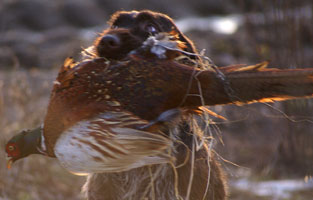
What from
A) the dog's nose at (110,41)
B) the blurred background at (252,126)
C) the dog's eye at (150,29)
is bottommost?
the blurred background at (252,126)

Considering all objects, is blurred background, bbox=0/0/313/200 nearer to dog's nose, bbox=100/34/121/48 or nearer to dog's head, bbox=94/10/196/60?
dog's head, bbox=94/10/196/60

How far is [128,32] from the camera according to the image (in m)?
1.82

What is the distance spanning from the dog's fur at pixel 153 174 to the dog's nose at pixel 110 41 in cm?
5

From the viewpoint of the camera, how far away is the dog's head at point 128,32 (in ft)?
5.76

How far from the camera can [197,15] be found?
12570 millimetres

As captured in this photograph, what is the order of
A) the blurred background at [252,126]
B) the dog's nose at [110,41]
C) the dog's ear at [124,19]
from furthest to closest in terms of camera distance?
the blurred background at [252,126] → the dog's ear at [124,19] → the dog's nose at [110,41]

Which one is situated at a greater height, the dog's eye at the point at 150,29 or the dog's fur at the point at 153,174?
the dog's eye at the point at 150,29

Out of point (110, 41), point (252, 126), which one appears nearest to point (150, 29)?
point (110, 41)

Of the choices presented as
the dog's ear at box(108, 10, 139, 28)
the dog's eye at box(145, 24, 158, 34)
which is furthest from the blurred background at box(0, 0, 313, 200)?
the dog's eye at box(145, 24, 158, 34)

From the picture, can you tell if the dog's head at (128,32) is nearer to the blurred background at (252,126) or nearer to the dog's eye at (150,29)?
the dog's eye at (150,29)

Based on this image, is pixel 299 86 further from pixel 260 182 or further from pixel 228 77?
pixel 260 182

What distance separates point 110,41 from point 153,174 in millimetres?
612

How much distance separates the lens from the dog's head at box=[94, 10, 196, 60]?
5.76 feet

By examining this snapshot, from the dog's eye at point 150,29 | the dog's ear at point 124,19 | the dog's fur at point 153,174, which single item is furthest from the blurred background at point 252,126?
the dog's eye at point 150,29
